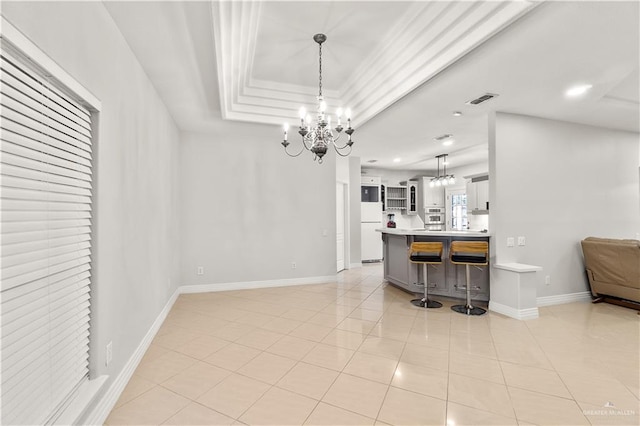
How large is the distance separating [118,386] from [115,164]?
1.65 m

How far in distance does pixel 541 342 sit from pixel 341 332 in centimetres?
207

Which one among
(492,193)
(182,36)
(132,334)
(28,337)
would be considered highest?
(182,36)

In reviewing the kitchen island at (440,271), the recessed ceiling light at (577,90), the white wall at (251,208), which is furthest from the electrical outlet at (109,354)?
the recessed ceiling light at (577,90)

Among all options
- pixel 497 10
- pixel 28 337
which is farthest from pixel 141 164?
pixel 497 10

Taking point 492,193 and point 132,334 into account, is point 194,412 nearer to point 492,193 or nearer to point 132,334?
point 132,334

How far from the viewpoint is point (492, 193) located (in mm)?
4219

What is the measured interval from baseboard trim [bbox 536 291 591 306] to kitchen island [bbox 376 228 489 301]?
847 mm

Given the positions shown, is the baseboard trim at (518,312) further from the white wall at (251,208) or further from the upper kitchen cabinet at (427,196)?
the upper kitchen cabinet at (427,196)

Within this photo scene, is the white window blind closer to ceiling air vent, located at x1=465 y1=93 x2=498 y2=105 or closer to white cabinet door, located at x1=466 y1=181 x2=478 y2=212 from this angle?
ceiling air vent, located at x1=465 y1=93 x2=498 y2=105

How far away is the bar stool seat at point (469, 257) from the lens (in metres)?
4.00

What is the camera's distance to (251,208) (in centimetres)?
543

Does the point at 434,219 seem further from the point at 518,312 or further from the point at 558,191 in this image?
the point at 518,312

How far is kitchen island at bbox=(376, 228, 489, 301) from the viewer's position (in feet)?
14.5

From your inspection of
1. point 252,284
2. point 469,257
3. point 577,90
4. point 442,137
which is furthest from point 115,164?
point 442,137
